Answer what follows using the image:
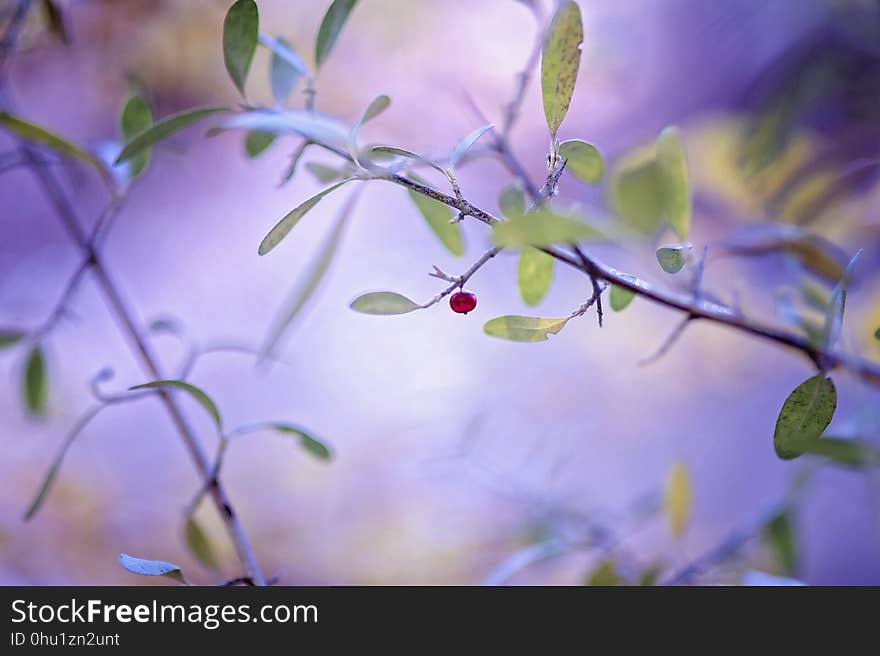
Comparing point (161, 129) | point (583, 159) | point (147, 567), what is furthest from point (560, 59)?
point (147, 567)

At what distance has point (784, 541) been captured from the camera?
0.52 m

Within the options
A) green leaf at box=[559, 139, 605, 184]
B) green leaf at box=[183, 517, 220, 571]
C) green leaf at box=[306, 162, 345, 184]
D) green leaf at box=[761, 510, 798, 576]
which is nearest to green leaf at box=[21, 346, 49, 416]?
green leaf at box=[183, 517, 220, 571]

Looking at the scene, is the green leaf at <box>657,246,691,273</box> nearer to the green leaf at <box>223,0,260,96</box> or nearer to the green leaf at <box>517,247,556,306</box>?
the green leaf at <box>517,247,556,306</box>

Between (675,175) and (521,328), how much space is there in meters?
0.11

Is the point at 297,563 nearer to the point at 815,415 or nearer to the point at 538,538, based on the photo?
the point at 538,538

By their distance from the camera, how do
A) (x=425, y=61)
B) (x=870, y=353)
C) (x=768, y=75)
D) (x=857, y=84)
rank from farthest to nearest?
1. (x=425, y=61)
2. (x=768, y=75)
3. (x=857, y=84)
4. (x=870, y=353)

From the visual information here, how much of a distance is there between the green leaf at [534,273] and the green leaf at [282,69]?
0.49 feet

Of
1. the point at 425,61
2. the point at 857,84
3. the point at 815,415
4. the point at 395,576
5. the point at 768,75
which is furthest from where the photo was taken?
the point at 425,61

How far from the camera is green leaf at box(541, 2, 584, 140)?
0.94 feet

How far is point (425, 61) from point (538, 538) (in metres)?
0.90

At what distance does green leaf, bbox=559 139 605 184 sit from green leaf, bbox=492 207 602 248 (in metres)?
0.11

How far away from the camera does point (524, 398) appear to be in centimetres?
121
